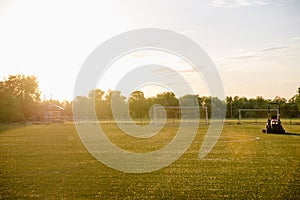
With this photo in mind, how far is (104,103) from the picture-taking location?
105 m

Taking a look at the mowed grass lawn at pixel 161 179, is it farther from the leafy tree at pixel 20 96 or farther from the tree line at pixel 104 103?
the leafy tree at pixel 20 96

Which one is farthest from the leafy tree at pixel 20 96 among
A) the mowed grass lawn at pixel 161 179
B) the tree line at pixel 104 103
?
the mowed grass lawn at pixel 161 179

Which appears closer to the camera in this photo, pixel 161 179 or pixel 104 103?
pixel 161 179

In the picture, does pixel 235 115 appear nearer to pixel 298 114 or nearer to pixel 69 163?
pixel 298 114

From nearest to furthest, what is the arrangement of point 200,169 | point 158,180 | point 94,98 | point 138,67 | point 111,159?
point 158,180
point 200,169
point 111,159
point 138,67
point 94,98

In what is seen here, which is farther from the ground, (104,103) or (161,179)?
(104,103)

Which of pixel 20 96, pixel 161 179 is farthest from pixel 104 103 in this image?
pixel 161 179

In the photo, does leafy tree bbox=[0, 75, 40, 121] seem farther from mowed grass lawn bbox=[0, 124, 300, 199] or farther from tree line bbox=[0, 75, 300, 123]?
mowed grass lawn bbox=[0, 124, 300, 199]

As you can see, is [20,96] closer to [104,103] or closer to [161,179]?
[104,103]

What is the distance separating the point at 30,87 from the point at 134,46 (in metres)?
77.3

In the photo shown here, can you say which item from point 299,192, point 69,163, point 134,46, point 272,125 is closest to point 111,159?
point 69,163

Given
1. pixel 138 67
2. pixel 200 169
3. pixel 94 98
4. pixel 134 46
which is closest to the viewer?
pixel 200 169

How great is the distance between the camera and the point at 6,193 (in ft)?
28.3

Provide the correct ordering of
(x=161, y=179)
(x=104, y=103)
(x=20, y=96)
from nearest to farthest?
1. (x=161, y=179)
2. (x=20, y=96)
3. (x=104, y=103)
